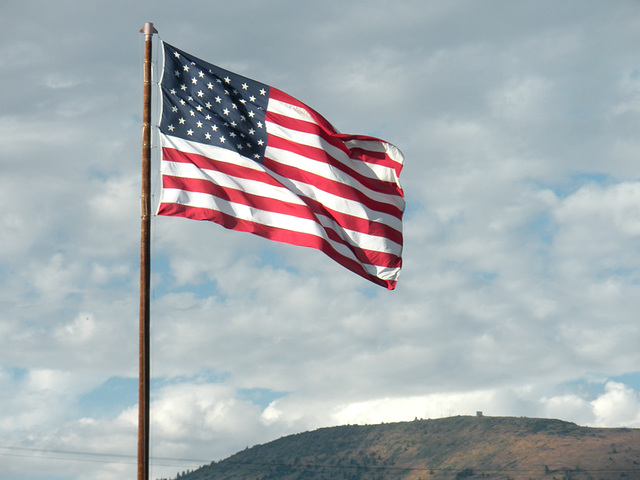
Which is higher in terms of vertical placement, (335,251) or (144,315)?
(335,251)

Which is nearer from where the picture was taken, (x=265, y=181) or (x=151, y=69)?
(x=151, y=69)

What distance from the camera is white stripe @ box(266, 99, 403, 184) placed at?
2088 cm

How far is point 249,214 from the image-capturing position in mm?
19297

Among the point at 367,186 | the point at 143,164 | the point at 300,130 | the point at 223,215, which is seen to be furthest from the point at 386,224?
the point at 143,164

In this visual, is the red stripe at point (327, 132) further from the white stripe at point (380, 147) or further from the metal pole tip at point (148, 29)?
the metal pole tip at point (148, 29)

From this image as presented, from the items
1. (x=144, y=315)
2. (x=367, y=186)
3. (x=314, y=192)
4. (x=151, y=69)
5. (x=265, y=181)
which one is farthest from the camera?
(x=367, y=186)

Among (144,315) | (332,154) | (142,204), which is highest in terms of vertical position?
(332,154)

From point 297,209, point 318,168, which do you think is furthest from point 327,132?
point 297,209

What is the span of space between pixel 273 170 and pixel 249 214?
1.72m

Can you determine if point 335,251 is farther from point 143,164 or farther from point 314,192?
point 143,164

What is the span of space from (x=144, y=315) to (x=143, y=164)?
10.2 ft

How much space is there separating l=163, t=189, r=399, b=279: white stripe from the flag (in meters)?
0.02

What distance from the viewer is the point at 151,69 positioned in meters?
18.4

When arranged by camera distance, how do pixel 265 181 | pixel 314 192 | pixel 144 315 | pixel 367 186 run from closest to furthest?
1. pixel 144 315
2. pixel 265 181
3. pixel 314 192
4. pixel 367 186
